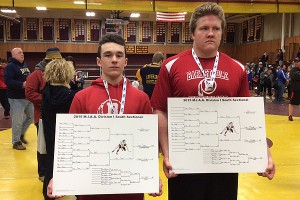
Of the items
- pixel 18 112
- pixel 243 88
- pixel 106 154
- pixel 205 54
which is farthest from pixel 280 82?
pixel 106 154

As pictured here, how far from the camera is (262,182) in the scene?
16.4 ft

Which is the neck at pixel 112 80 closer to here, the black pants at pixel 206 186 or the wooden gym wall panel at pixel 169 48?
the black pants at pixel 206 186

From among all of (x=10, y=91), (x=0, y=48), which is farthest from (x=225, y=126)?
(x=0, y=48)

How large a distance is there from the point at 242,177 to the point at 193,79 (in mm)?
3367

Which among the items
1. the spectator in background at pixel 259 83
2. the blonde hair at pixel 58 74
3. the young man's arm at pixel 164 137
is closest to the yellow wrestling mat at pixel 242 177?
the young man's arm at pixel 164 137

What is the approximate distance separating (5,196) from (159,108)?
3039mm

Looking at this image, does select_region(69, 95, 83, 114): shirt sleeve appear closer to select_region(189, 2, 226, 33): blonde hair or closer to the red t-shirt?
the red t-shirt

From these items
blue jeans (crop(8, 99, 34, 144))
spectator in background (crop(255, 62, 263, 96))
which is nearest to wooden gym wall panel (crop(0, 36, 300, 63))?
spectator in background (crop(255, 62, 263, 96))

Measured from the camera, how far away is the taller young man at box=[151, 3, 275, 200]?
2270 millimetres

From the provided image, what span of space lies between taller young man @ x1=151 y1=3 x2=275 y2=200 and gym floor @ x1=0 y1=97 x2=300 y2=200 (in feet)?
6.94

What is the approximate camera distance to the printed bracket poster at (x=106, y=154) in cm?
211

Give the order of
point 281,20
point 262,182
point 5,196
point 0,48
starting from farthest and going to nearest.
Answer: point 0,48 → point 281,20 → point 262,182 → point 5,196

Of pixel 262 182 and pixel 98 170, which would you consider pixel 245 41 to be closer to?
pixel 262 182

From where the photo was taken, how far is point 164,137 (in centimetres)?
233
